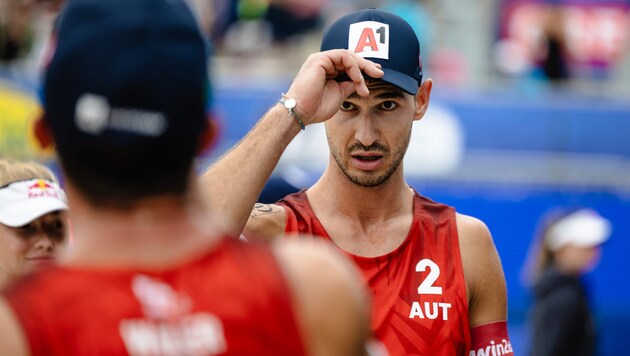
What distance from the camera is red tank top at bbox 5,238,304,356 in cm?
205

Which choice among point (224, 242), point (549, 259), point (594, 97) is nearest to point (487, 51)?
point (594, 97)

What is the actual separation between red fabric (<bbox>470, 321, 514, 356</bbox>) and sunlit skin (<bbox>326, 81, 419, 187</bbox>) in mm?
712

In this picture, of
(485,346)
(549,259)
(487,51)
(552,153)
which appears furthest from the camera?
(487,51)

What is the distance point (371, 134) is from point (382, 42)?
14.3 inches

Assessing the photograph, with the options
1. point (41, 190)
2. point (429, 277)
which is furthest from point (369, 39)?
point (41, 190)

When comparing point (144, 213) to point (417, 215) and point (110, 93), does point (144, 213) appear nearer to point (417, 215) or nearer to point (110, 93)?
point (110, 93)

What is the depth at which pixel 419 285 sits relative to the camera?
4320 mm

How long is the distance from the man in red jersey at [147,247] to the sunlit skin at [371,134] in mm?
2276

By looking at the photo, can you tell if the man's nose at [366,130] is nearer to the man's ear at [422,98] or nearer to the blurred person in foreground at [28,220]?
the man's ear at [422,98]

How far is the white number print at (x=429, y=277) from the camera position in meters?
4.29

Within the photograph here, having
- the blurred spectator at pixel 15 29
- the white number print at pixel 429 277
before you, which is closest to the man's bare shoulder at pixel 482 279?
the white number print at pixel 429 277

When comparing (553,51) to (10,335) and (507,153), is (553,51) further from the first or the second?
(10,335)

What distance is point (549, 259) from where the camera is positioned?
375 inches

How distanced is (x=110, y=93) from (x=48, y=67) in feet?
0.49
